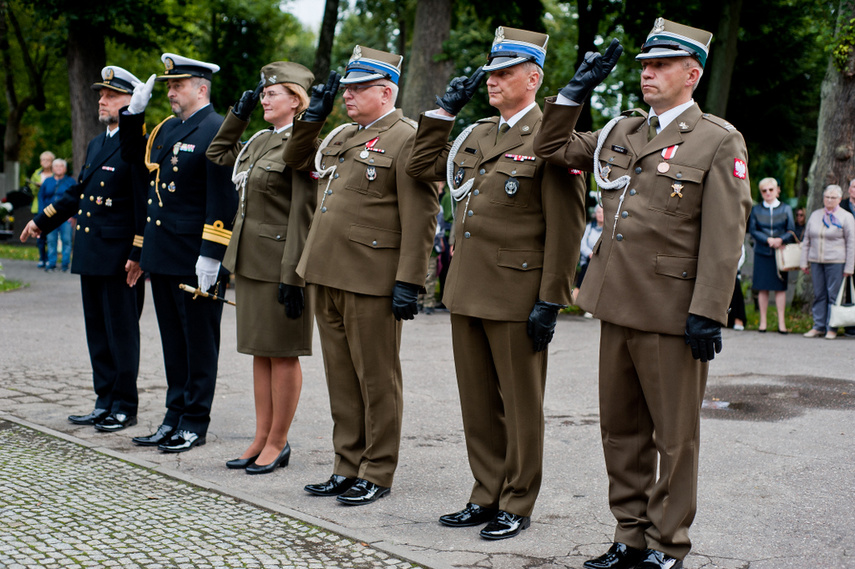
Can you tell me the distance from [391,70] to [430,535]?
236cm

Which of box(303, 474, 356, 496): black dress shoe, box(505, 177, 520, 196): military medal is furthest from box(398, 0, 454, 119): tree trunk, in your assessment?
box(505, 177, 520, 196): military medal

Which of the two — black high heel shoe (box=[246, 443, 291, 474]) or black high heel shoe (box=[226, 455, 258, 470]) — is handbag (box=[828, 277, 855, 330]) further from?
black high heel shoe (box=[226, 455, 258, 470])

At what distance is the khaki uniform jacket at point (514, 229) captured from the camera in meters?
4.35

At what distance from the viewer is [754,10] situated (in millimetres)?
20188

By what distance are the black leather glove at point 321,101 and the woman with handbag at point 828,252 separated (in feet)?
29.3

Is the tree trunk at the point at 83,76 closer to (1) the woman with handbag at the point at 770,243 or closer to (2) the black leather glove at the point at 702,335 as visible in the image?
(1) the woman with handbag at the point at 770,243

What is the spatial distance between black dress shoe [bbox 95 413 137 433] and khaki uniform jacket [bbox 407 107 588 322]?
3056 mm

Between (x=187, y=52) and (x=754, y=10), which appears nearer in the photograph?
(x=754, y=10)

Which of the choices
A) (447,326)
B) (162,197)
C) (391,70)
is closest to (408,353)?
(447,326)

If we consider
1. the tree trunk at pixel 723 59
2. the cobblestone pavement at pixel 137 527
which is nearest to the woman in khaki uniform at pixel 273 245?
the cobblestone pavement at pixel 137 527

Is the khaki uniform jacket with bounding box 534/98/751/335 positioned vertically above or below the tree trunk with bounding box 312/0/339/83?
below

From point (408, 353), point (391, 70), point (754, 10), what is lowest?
point (408, 353)

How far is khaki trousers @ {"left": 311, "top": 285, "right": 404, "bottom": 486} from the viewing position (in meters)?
5.04

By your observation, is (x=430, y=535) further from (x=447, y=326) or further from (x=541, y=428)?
(x=447, y=326)
